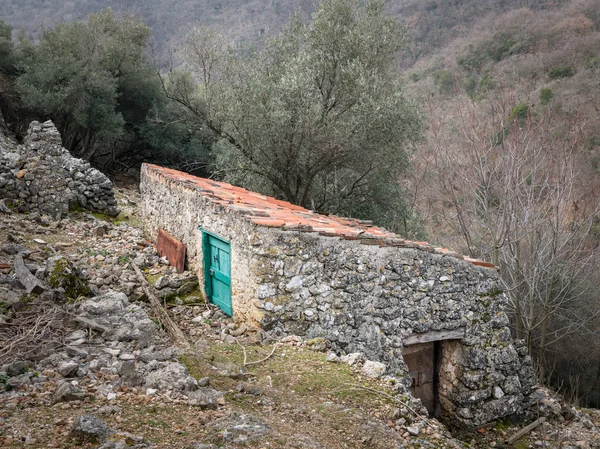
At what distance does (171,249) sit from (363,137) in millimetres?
6114

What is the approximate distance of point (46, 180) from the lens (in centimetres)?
1178

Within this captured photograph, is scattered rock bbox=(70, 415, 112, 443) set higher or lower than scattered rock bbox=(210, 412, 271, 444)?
higher

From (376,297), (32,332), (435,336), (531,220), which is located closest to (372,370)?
(376,297)

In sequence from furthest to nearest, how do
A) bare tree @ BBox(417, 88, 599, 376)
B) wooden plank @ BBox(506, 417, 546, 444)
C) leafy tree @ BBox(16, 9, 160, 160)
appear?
leafy tree @ BBox(16, 9, 160, 160)
bare tree @ BBox(417, 88, 599, 376)
wooden plank @ BBox(506, 417, 546, 444)

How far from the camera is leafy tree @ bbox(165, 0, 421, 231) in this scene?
43.0ft

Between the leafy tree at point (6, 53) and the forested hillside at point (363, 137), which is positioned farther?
the leafy tree at point (6, 53)

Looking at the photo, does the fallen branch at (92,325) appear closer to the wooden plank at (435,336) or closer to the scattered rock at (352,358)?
the scattered rock at (352,358)

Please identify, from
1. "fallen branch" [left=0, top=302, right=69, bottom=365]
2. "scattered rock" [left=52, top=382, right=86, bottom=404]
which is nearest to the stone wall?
"fallen branch" [left=0, top=302, right=69, bottom=365]

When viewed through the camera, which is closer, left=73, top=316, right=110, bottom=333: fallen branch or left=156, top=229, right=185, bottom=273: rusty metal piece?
left=73, top=316, right=110, bottom=333: fallen branch

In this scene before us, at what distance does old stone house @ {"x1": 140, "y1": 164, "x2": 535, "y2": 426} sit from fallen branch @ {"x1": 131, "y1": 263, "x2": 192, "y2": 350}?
0.84m

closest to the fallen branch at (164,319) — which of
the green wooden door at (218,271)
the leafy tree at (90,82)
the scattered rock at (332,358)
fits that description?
the green wooden door at (218,271)

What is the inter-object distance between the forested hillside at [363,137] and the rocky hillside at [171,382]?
625 cm

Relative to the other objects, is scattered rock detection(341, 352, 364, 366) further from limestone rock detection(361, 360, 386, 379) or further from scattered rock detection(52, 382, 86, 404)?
scattered rock detection(52, 382, 86, 404)

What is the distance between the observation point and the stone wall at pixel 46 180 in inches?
463
